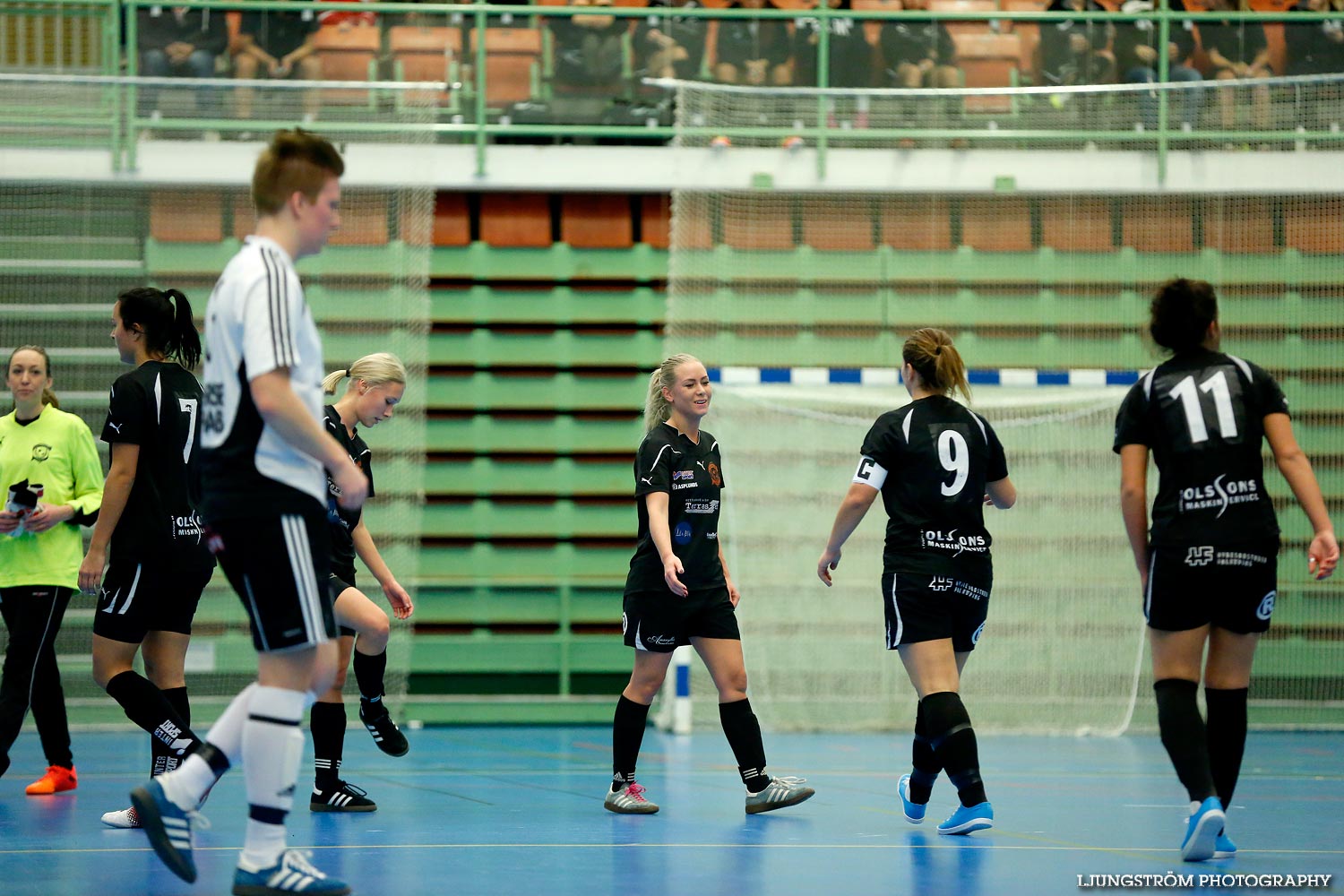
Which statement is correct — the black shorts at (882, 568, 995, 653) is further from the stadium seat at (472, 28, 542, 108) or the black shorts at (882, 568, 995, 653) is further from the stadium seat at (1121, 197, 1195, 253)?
the stadium seat at (472, 28, 542, 108)

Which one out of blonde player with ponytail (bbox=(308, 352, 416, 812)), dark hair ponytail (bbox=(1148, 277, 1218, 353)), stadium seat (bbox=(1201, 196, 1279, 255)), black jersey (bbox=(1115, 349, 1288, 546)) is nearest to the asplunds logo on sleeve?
black jersey (bbox=(1115, 349, 1288, 546))

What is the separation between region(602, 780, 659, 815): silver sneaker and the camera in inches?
208

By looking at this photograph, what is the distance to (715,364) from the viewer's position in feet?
30.5

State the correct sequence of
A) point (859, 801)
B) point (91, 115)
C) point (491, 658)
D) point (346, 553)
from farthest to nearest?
1. point (491, 658)
2. point (91, 115)
3. point (859, 801)
4. point (346, 553)

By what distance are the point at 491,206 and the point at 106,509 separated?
19.1 feet

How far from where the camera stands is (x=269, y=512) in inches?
128

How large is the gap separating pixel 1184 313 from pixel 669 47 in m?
6.39

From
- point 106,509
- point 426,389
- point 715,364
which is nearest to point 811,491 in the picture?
point 715,364

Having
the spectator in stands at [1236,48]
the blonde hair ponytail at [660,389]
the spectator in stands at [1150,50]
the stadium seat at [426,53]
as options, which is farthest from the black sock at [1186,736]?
the stadium seat at [426,53]

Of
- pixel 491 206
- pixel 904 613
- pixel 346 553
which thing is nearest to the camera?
pixel 904 613

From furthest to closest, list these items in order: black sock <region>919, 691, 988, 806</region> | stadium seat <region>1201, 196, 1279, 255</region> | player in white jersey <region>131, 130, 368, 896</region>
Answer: stadium seat <region>1201, 196, 1279, 255</region>, black sock <region>919, 691, 988, 806</region>, player in white jersey <region>131, 130, 368, 896</region>

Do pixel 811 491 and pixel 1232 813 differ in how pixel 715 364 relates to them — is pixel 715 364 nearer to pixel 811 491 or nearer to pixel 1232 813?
pixel 811 491

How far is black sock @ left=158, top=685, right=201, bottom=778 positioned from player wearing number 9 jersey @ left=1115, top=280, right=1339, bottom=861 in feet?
11.1

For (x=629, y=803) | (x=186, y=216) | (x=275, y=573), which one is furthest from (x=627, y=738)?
(x=186, y=216)
